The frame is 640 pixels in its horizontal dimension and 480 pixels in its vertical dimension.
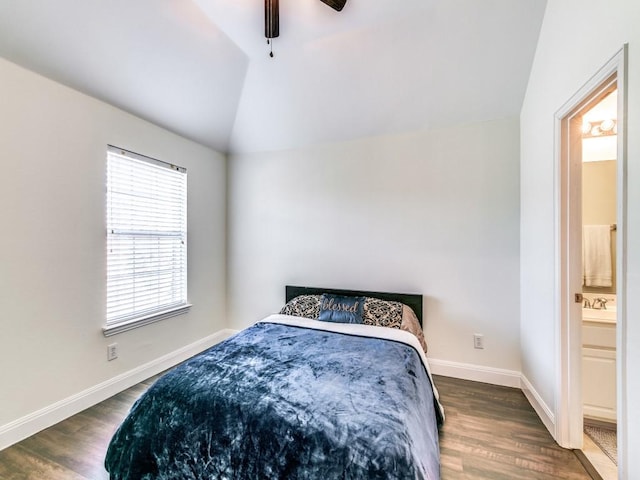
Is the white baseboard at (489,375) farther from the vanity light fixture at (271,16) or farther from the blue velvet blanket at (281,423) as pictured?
the vanity light fixture at (271,16)

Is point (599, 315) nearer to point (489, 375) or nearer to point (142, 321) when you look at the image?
point (489, 375)

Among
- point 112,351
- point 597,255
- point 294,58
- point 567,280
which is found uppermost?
point 294,58

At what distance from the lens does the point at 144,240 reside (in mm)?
2729

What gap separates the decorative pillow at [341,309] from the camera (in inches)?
104

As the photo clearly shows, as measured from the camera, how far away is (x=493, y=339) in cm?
263

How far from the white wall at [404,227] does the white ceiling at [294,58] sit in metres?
0.29

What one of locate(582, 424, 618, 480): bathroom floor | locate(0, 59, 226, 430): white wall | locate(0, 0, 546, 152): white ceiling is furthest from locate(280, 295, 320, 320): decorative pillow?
locate(582, 424, 618, 480): bathroom floor

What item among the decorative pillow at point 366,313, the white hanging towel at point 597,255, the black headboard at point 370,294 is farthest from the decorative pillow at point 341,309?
the white hanging towel at point 597,255

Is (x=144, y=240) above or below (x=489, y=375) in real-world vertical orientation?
above

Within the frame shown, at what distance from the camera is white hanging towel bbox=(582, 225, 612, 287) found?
2.28m

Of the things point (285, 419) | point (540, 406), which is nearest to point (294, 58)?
point (285, 419)

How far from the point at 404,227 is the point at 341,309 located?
1.04m

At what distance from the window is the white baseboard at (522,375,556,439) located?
10.8ft

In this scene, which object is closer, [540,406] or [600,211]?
[540,406]
